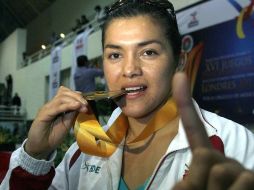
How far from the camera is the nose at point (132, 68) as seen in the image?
4.06ft

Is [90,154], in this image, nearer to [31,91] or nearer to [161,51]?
[161,51]

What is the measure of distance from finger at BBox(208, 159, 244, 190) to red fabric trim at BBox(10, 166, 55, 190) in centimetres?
86

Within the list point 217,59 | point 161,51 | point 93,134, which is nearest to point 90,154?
point 93,134

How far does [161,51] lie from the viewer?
1276 mm

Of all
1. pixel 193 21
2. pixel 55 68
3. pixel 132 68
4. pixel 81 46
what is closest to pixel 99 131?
pixel 132 68

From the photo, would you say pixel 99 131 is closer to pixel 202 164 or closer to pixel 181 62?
pixel 181 62

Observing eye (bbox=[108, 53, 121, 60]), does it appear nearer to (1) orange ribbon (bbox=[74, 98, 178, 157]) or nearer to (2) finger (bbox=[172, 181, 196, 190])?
(1) orange ribbon (bbox=[74, 98, 178, 157])

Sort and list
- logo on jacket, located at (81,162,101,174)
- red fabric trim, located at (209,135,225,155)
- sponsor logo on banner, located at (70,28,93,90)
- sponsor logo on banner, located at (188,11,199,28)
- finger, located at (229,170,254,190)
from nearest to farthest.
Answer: finger, located at (229,170,254,190)
red fabric trim, located at (209,135,225,155)
logo on jacket, located at (81,162,101,174)
sponsor logo on banner, located at (188,11,199,28)
sponsor logo on banner, located at (70,28,93,90)

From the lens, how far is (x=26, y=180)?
127cm

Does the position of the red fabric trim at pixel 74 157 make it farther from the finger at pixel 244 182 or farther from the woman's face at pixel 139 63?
the finger at pixel 244 182

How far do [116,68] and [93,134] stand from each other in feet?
0.74

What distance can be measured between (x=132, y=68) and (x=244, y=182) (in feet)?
2.55

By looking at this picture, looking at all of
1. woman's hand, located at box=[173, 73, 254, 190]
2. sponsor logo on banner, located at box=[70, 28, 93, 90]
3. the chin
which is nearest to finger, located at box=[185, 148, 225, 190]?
woman's hand, located at box=[173, 73, 254, 190]

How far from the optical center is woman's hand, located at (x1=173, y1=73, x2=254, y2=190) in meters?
0.50
